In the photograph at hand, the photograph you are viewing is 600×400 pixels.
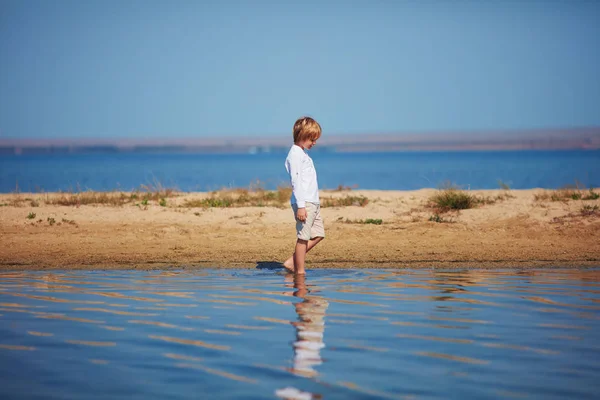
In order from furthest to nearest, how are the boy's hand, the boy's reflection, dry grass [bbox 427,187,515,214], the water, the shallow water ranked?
the water < dry grass [bbox 427,187,515,214] < the boy's hand < the boy's reflection < the shallow water

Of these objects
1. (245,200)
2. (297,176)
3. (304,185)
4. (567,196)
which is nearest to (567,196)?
(567,196)

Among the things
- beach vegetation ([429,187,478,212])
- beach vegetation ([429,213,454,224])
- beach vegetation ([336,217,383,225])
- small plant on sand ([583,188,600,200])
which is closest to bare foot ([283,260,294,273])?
beach vegetation ([336,217,383,225])

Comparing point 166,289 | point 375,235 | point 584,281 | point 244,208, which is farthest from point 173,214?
point 584,281

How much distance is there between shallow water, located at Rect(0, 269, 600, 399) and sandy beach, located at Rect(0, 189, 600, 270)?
169 centimetres

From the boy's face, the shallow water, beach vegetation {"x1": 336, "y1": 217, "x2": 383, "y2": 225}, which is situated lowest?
the shallow water

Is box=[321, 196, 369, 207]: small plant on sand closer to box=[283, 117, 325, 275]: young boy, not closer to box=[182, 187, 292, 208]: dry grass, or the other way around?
box=[182, 187, 292, 208]: dry grass

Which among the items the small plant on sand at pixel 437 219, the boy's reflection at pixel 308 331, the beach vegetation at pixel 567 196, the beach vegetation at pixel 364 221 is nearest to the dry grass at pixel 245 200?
the beach vegetation at pixel 364 221

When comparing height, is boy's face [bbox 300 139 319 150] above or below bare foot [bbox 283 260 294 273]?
above

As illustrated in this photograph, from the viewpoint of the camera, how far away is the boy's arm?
9.91 metres

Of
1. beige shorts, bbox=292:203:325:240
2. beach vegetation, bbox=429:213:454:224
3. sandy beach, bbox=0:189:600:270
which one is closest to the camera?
beige shorts, bbox=292:203:325:240

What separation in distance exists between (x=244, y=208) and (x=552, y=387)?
12.3 metres

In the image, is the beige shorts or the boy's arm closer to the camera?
the boy's arm

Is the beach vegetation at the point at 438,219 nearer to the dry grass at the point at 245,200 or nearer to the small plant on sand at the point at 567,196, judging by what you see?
the small plant on sand at the point at 567,196

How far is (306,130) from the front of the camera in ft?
32.1
